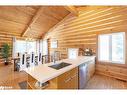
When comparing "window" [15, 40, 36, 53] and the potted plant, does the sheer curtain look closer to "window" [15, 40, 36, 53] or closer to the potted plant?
"window" [15, 40, 36, 53]

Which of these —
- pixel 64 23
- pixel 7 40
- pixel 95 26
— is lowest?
pixel 7 40

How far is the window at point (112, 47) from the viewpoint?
3620mm

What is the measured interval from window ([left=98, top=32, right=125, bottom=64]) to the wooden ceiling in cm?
249

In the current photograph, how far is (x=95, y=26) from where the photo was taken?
13.9 feet

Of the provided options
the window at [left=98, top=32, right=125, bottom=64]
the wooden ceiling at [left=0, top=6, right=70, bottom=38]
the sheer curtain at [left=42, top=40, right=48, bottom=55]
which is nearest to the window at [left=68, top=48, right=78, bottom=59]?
the window at [left=98, top=32, right=125, bottom=64]

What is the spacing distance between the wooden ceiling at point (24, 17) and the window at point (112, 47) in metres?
2.49

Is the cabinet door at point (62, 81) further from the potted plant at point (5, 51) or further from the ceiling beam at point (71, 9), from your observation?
the potted plant at point (5, 51)

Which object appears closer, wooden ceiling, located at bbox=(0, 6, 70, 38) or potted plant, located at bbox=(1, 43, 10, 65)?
wooden ceiling, located at bbox=(0, 6, 70, 38)

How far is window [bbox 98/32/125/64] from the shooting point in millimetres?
3620

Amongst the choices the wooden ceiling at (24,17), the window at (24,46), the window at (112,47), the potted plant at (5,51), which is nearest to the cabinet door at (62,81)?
the window at (112,47)

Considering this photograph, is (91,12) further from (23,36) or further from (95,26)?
Answer: (23,36)
